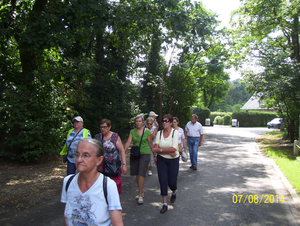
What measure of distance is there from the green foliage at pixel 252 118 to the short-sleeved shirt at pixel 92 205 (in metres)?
45.0

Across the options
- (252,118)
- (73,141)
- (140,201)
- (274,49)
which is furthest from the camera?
(252,118)

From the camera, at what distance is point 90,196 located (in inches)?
83.7

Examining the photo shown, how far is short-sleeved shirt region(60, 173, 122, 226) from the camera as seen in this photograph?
211 centimetres

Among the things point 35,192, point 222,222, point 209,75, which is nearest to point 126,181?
point 35,192

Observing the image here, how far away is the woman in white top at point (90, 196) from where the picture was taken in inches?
83.0

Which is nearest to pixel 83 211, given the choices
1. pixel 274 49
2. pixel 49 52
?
pixel 49 52

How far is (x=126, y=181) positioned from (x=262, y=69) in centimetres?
1108

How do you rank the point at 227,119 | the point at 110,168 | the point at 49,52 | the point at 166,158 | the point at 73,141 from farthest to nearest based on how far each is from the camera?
1. the point at 227,119
2. the point at 49,52
3. the point at 73,141
4. the point at 166,158
5. the point at 110,168

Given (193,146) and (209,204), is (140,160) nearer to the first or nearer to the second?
(209,204)

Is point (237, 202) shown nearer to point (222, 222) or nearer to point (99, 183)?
point (222, 222)

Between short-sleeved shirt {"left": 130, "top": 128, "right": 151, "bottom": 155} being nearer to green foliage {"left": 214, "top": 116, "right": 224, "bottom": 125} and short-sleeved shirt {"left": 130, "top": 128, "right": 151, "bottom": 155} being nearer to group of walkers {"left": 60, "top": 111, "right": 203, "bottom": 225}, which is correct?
group of walkers {"left": 60, "top": 111, "right": 203, "bottom": 225}

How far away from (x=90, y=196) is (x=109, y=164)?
2651 millimetres
